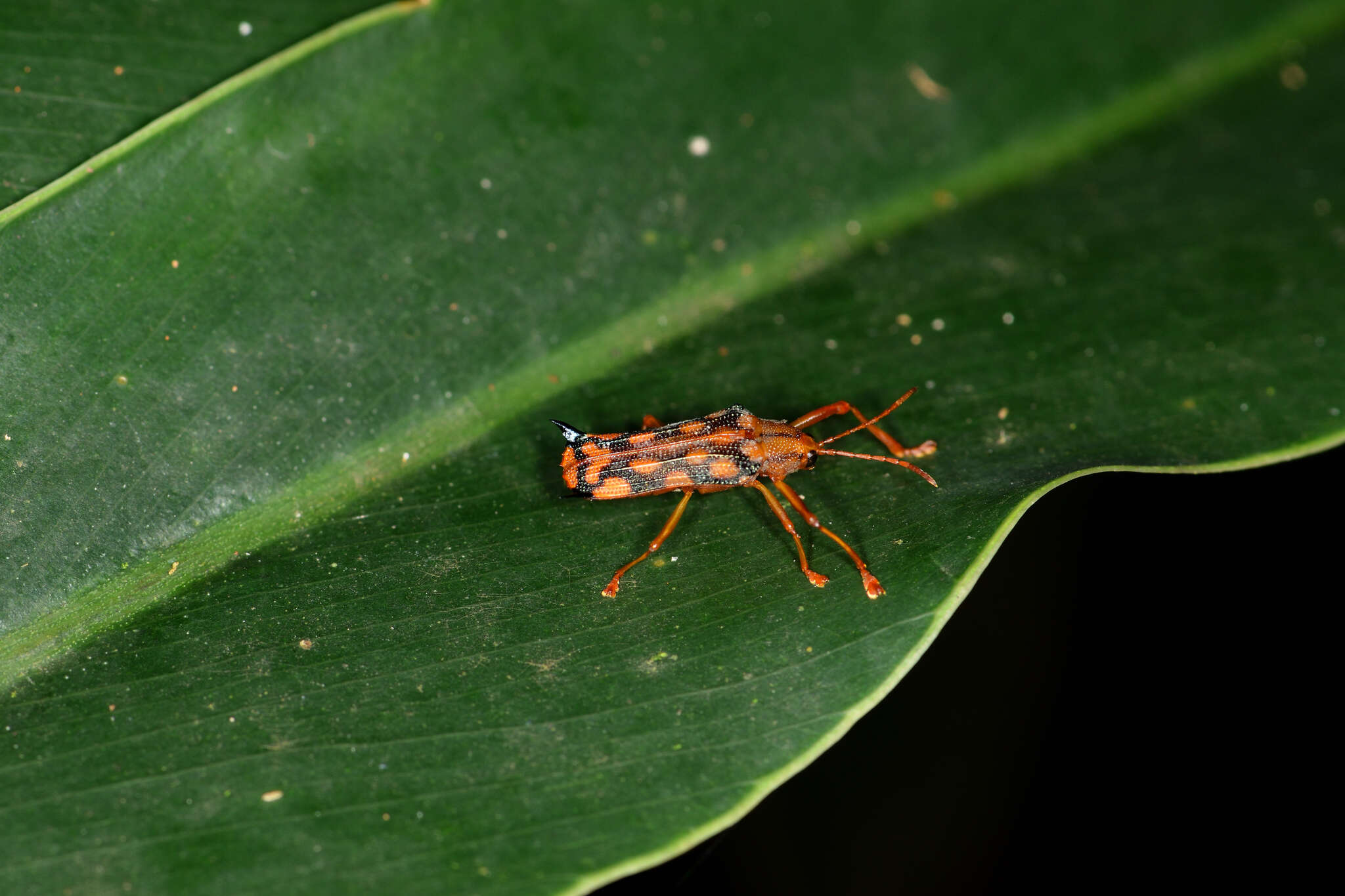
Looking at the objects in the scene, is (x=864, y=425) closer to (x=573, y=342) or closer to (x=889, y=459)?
(x=889, y=459)

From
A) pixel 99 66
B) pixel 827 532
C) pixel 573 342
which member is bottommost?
pixel 827 532

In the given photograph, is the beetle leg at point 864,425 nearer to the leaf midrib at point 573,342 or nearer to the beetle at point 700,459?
the beetle at point 700,459

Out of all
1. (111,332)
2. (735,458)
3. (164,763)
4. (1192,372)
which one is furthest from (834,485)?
(111,332)

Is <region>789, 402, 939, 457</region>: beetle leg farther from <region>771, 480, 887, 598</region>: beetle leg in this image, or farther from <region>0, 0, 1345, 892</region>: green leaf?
<region>771, 480, 887, 598</region>: beetle leg

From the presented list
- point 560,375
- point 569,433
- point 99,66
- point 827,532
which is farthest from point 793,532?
point 99,66

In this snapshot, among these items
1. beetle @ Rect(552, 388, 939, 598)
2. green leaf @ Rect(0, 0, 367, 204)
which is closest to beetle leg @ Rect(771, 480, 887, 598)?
beetle @ Rect(552, 388, 939, 598)

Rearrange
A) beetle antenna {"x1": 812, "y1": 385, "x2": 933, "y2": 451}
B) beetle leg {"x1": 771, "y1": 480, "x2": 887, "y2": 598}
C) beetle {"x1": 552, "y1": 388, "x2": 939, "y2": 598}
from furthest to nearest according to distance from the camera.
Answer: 1. beetle antenna {"x1": 812, "y1": 385, "x2": 933, "y2": 451}
2. beetle {"x1": 552, "y1": 388, "x2": 939, "y2": 598}
3. beetle leg {"x1": 771, "y1": 480, "x2": 887, "y2": 598}
